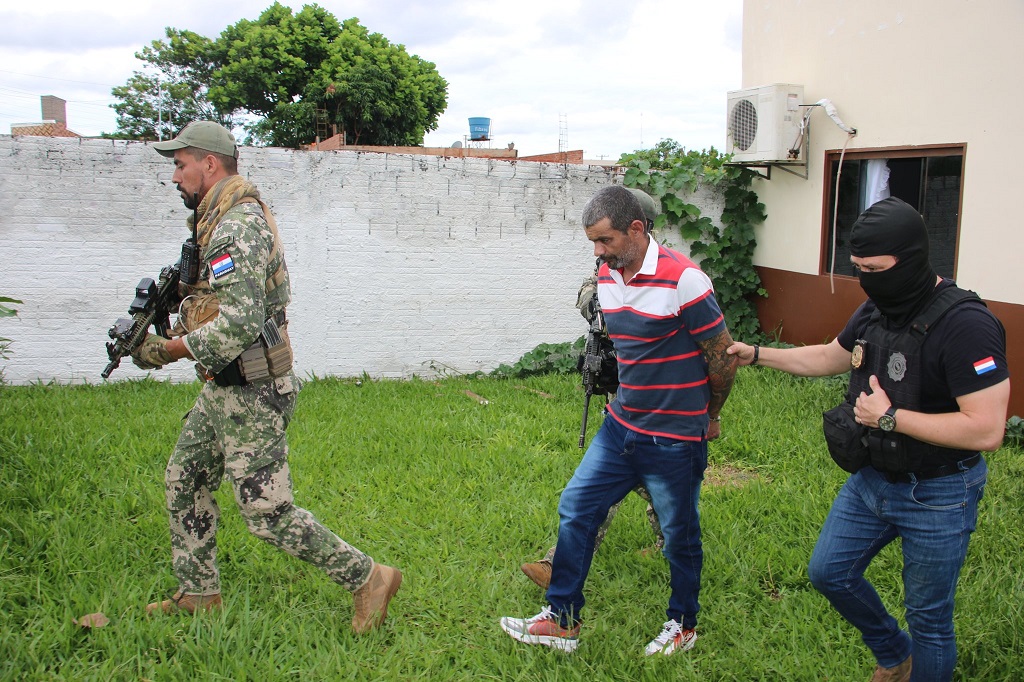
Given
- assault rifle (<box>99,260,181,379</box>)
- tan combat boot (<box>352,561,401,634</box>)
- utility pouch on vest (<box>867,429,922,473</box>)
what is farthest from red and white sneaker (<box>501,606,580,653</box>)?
assault rifle (<box>99,260,181,379</box>)

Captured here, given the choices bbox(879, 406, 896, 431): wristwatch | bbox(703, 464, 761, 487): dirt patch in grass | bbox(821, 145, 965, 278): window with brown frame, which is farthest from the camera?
bbox(821, 145, 965, 278): window with brown frame

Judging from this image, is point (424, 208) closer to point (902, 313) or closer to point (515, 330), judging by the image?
point (515, 330)

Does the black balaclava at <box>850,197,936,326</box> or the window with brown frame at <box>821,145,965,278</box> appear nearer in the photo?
the black balaclava at <box>850,197,936,326</box>

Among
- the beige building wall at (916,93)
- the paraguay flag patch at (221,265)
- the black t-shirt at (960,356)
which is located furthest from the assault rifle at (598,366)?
the beige building wall at (916,93)

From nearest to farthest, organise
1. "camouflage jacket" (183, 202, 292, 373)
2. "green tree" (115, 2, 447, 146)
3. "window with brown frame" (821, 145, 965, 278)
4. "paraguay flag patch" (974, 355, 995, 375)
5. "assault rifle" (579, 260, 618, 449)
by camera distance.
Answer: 1. "paraguay flag patch" (974, 355, 995, 375)
2. "camouflage jacket" (183, 202, 292, 373)
3. "assault rifle" (579, 260, 618, 449)
4. "window with brown frame" (821, 145, 965, 278)
5. "green tree" (115, 2, 447, 146)

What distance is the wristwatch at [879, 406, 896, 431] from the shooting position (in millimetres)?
2232

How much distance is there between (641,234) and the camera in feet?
9.39

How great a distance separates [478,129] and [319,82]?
9.65 metres

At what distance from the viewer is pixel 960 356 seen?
7.10 feet

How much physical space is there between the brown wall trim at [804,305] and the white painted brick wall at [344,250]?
3.54ft

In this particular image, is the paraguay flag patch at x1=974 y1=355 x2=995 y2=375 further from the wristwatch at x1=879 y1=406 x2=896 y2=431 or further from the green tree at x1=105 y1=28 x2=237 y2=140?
the green tree at x1=105 y1=28 x2=237 y2=140

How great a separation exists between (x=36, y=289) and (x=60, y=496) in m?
3.18

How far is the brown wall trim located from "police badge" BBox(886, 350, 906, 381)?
436cm

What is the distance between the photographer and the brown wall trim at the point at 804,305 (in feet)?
21.8
